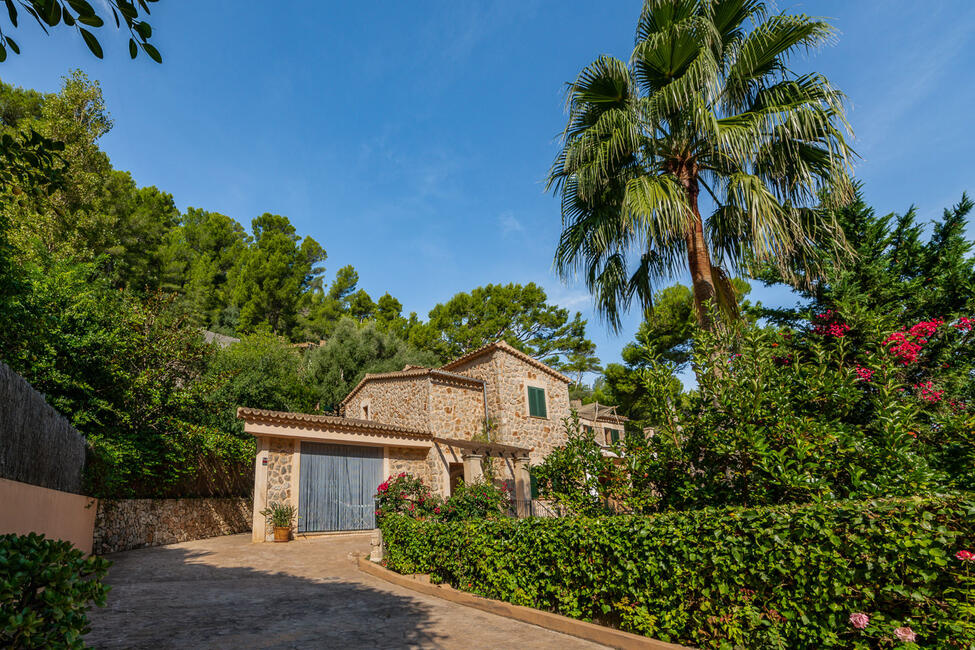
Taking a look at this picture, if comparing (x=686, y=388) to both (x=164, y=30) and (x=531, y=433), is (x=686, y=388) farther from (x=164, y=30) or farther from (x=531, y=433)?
(x=531, y=433)

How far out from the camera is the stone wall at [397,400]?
18.3 meters

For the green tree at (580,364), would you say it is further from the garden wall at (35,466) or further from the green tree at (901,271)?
the garden wall at (35,466)

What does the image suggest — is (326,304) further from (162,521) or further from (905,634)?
(905,634)

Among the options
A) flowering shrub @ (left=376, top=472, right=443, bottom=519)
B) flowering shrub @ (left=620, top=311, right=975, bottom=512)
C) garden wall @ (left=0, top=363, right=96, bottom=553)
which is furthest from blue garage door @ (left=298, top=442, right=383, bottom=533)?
flowering shrub @ (left=620, top=311, right=975, bottom=512)

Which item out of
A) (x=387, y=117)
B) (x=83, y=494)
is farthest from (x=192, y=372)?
(x=387, y=117)

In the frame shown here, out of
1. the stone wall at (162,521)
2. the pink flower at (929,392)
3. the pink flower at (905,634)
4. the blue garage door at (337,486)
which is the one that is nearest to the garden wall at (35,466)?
the stone wall at (162,521)

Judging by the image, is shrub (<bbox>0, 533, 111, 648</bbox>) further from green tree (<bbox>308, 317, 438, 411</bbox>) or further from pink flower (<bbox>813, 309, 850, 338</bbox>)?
green tree (<bbox>308, 317, 438, 411</bbox>)

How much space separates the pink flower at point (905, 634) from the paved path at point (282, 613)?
2430 mm

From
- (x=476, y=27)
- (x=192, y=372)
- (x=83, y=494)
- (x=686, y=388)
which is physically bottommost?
(x=83, y=494)

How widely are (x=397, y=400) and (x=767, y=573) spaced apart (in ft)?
54.1

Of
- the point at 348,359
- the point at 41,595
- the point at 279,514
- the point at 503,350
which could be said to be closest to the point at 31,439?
the point at 41,595

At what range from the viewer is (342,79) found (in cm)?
1180

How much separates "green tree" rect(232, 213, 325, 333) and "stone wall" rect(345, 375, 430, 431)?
13.9 metres

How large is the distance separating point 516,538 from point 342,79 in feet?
35.3
